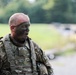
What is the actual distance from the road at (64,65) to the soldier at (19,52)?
9.61 metres

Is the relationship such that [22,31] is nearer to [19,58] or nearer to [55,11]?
[19,58]

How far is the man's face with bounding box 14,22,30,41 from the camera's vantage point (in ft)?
11.7

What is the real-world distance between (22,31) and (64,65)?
12.6 meters

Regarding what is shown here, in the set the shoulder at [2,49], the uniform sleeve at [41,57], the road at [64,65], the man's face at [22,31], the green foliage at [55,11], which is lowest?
the green foliage at [55,11]

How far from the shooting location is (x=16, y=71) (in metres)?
3.60

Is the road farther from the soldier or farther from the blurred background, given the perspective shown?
the soldier

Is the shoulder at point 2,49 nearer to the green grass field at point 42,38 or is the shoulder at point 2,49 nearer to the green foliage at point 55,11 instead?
the green grass field at point 42,38

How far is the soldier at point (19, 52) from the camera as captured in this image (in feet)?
11.6

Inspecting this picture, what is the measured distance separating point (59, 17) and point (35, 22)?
7.27 meters

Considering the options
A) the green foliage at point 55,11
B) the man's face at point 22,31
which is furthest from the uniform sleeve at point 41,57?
the green foliage at point 55,11

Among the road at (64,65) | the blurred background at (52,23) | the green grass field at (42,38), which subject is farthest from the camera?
the green grass field at (42,38)

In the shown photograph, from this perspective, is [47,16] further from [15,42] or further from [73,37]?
[15,42]

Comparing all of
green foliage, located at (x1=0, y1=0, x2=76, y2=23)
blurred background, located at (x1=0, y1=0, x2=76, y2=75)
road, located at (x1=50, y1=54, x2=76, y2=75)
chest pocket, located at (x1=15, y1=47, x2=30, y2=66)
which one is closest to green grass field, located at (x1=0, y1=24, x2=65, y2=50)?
blurred background, located at (x1=0, y1=0, x2=76, y2=75)

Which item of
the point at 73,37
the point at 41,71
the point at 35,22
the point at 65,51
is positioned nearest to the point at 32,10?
the point at 35,22
